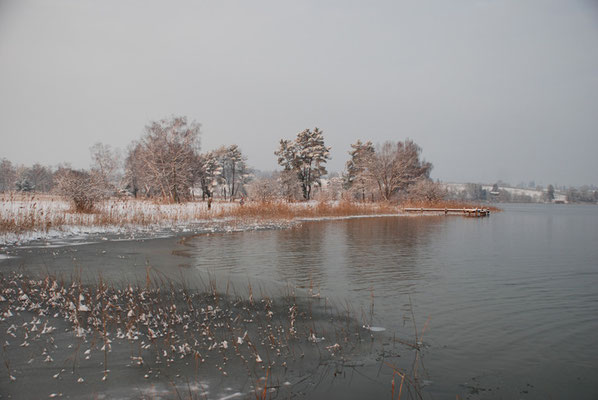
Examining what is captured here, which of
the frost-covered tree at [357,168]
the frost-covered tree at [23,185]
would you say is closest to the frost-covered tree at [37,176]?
the frost-covered tree at [23,185]

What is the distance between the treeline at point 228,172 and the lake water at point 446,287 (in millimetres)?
15453

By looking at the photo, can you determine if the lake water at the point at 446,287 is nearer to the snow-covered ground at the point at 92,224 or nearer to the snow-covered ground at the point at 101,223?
the snow-covered ground at the point at 101,223

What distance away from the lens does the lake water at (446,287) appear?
194 inches

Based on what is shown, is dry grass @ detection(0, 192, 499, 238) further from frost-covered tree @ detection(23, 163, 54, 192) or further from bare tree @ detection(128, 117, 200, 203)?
frost-covered tree @ detection(23, 163, 54, 192)

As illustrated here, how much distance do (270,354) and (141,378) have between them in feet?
5.58

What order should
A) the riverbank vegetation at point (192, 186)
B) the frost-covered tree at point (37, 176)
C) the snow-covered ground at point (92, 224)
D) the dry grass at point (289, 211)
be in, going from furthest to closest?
the frost-covered tree at point (37, 176)
the dry grass at point (289, 211)
the riverbank vegetation at point (192, 186)
the snow-covered ground at point (92, 224)

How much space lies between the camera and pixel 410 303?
8.06 m

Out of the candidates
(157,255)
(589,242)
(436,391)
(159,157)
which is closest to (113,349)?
(436,391)

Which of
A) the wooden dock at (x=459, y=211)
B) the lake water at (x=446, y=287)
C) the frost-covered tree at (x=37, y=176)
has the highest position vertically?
the frost-covered tree at (x=37, y=176)

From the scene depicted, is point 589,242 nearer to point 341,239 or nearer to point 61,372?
point 341,239

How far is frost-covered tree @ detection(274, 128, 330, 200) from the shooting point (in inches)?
2687

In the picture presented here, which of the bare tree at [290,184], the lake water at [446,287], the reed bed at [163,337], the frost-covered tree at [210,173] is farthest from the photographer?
the frost-covered tree at [210,173]

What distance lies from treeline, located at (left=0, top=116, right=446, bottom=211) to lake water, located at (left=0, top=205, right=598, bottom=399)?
1545 cm

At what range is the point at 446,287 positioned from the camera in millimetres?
9492
